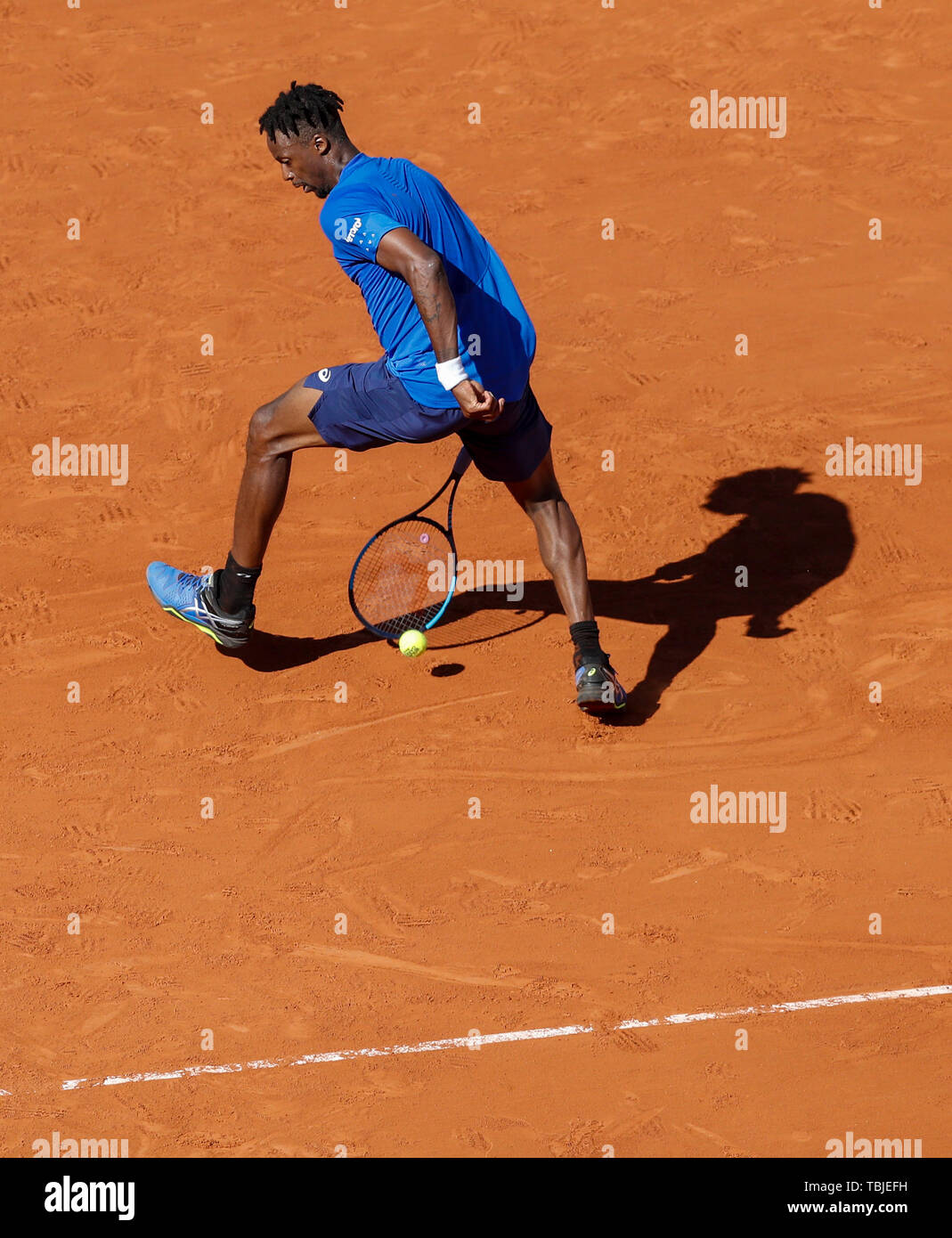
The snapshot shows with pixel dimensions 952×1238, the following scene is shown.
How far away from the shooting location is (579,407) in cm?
800

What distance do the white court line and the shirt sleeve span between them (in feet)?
8.84

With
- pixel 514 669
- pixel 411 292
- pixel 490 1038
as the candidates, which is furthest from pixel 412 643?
pixel 490 1038

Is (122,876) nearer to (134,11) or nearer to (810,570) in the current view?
(810,570)

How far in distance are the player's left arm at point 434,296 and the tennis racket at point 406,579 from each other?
1.33 meters

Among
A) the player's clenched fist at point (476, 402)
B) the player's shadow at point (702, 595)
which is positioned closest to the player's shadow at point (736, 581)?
the player's shadow at point (702, 595)

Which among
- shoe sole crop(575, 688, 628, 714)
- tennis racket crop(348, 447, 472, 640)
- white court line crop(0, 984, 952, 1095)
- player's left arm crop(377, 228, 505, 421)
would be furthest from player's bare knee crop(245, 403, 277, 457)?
white court line crop(0, 984, 952, 1095)

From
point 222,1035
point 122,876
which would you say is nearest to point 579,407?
point 122,876

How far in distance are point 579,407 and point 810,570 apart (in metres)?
1.73

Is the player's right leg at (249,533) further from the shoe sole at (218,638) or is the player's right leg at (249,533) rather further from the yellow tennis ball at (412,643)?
the yellow tennis ball at (412,643)

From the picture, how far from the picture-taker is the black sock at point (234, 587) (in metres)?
6.16

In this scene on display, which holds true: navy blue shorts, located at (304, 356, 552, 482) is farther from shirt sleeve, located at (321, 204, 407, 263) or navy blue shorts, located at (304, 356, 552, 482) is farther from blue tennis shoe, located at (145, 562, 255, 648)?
blue tennis shoe, located at (145, 562, 255, 648)

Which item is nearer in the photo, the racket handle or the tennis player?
the tennis player

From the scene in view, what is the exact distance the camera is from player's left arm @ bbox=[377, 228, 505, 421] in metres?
5.22

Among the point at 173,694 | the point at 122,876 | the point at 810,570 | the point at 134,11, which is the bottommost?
the point at 122,876
